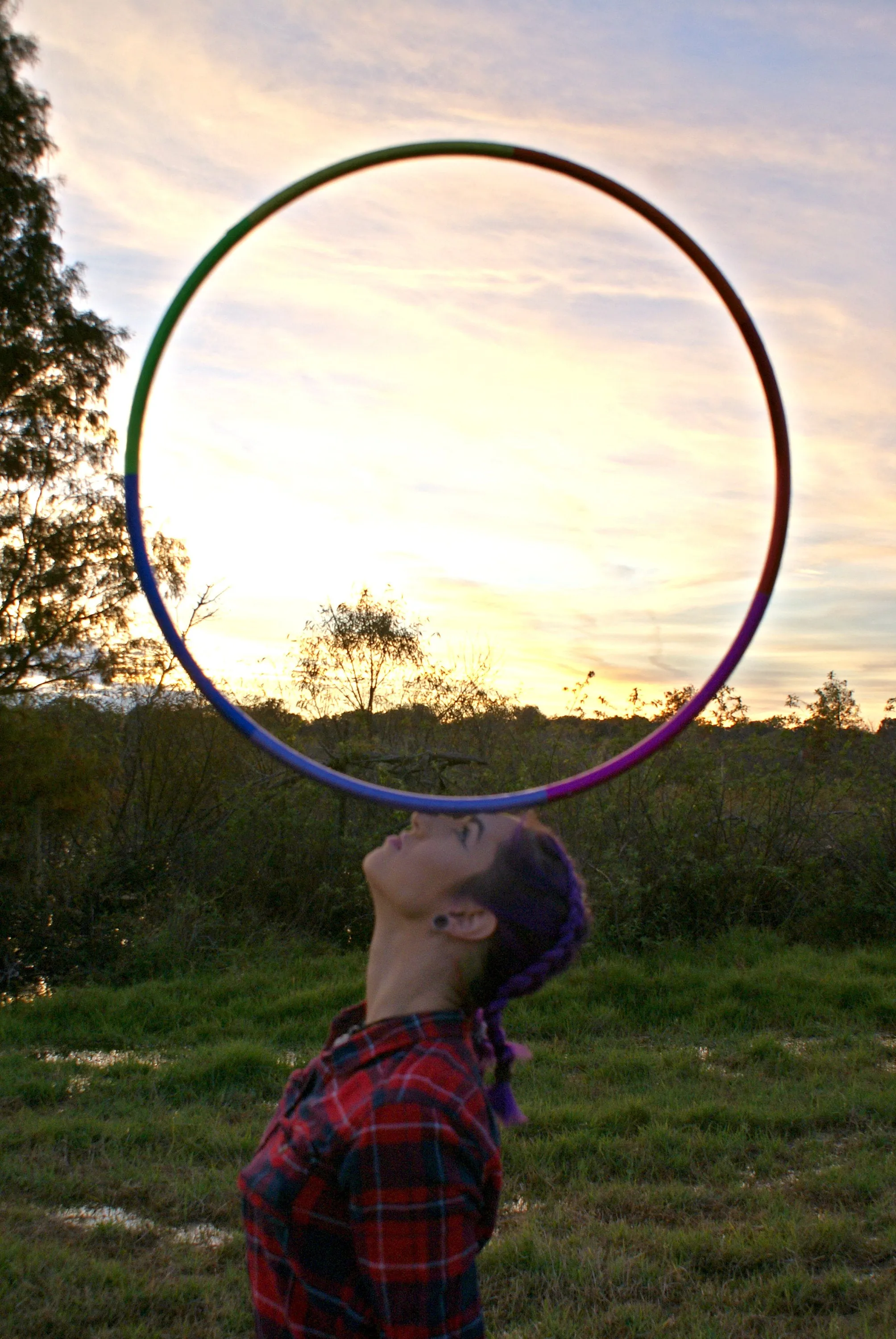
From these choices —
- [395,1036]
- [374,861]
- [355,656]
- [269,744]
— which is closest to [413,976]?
[395,1036]

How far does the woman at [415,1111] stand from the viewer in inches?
70.2

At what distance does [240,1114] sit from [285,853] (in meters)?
4.38

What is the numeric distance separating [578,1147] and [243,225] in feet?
15.0

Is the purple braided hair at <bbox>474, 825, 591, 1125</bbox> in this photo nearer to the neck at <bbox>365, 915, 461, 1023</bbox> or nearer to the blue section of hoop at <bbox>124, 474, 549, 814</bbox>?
the neck at <bbox>365, 915, 461, 1023</bbox>

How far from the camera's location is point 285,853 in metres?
10.3

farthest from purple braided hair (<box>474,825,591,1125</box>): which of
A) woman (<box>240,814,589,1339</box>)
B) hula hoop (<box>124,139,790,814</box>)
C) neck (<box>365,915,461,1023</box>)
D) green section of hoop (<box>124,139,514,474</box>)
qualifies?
green section of hoop (<box>124,139,514,474</box>)

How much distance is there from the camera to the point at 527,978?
82.5 inches

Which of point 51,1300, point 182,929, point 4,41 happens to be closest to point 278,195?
point 51,1300

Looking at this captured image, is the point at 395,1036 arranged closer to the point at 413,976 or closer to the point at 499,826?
the point at 413,976

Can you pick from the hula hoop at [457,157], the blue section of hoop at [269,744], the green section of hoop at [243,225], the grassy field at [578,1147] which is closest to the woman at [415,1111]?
the blue section of hoop at [269,744]

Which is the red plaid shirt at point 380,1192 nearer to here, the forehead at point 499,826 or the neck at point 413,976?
the neck at point 413,976

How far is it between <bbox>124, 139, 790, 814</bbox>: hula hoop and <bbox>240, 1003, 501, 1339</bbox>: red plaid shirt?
0.66 metres

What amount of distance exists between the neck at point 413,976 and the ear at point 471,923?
0.05 metres

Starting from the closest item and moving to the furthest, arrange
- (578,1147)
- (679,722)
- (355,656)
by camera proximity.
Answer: (679,722), (578,1147), (355,656)
